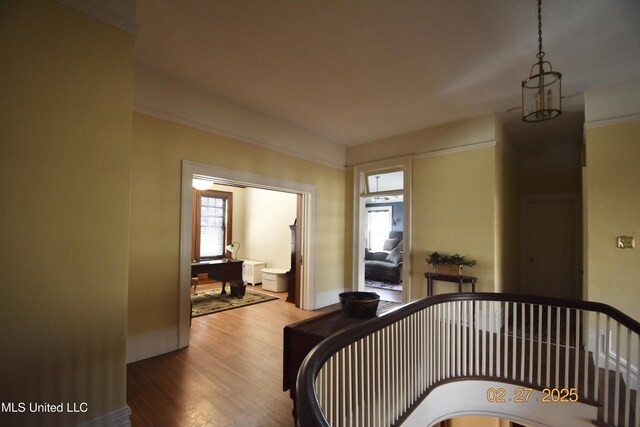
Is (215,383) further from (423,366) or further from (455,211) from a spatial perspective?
(455,211)

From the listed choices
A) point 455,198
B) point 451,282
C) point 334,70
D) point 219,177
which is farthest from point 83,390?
point 455,198

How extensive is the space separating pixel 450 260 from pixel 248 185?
127 inches

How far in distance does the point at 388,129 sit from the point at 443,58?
2049mm

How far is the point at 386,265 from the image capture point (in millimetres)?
7754

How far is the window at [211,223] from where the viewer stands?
23.5 feet

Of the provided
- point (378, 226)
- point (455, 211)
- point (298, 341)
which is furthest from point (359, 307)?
point (378, 226)

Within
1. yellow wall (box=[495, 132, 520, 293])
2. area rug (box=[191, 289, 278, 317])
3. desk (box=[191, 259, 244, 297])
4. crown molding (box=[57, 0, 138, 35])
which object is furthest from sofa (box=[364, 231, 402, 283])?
crown molding (box=[57, 0, 138, 35])

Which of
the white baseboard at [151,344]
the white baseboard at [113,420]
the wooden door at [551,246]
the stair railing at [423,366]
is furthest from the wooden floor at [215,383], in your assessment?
the wooden door at [551,246]

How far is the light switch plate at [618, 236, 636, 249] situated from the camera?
2971mm

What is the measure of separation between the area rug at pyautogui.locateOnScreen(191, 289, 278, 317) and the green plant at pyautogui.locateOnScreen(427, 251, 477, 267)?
10.5ft

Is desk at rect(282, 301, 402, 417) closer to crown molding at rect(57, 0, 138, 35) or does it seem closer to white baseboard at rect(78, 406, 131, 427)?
white baseboard at rect(78, 406, 131, 427)

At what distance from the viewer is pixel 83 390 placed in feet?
5.74

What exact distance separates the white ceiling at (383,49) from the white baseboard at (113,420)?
3012 millimetres

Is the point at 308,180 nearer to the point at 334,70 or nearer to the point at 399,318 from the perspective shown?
the point at 334,70
